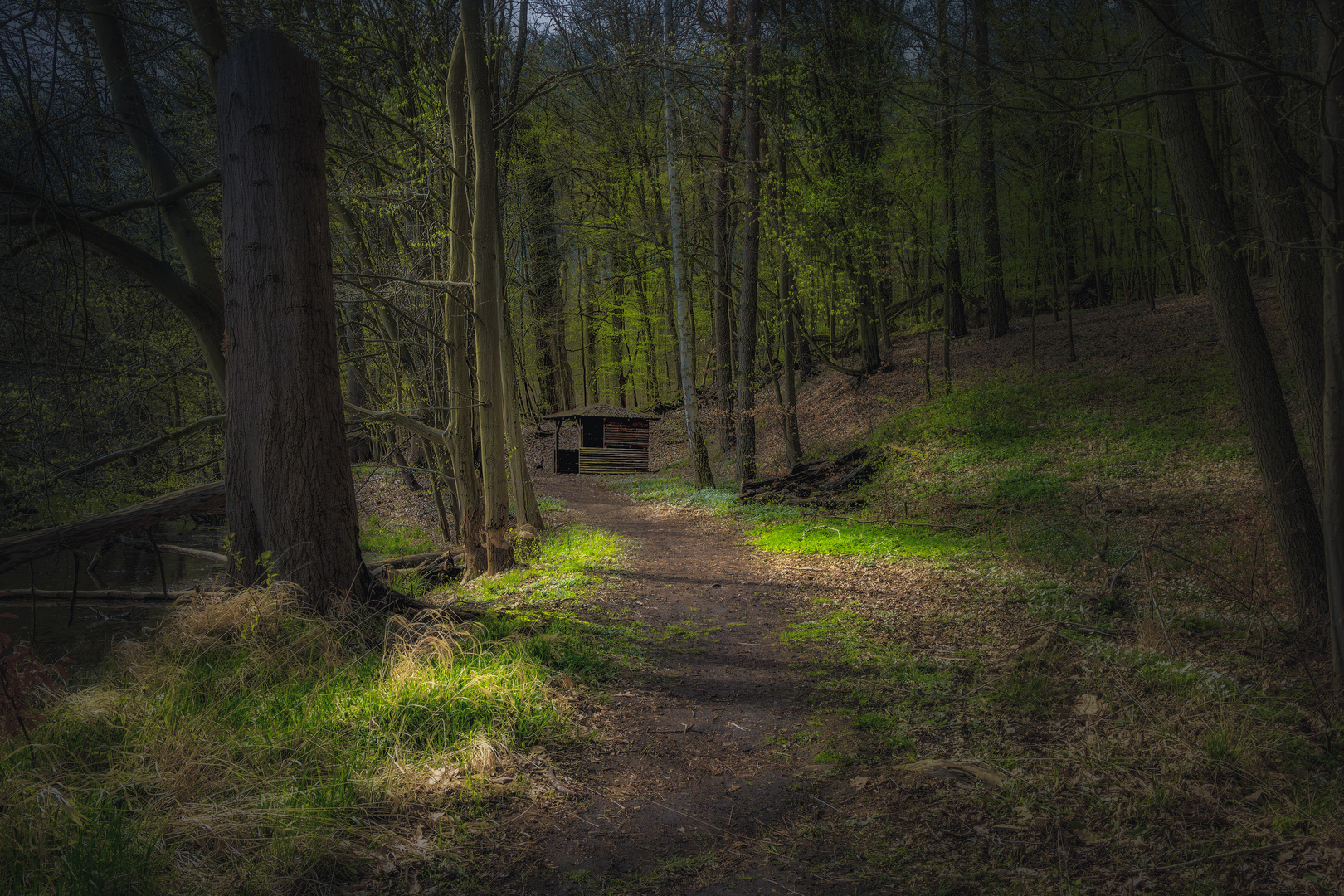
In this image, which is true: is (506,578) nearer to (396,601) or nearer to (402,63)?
(396,601)

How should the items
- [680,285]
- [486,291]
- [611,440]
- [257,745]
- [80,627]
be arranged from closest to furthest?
1. [257,745]
2. [80,627]
3. [486,291]
4. [680,285]
5. [611,440]

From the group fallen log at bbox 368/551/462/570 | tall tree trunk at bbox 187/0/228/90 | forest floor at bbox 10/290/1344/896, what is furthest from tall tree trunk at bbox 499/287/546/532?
tall tree trunk at bbox 187/0/228/90

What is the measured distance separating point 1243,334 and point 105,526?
24.9 ft

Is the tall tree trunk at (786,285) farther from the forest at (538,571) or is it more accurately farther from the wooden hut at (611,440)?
the wooden hut at (611,440)

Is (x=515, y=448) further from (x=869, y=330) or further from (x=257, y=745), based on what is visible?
(x=869, y=330)

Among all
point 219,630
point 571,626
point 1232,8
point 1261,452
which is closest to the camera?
point 219,630

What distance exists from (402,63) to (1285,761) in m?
12.1

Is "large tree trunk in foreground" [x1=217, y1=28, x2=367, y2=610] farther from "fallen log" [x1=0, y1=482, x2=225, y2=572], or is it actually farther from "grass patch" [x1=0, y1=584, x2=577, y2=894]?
"fallen log" [x1=0, y1=482, x2=225, y2=572]

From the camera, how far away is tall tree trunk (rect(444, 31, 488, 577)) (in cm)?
879

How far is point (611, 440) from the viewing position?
76.9ft

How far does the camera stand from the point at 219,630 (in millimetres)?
4094

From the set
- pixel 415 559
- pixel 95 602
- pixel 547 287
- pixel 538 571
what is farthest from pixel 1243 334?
pixel 547 287

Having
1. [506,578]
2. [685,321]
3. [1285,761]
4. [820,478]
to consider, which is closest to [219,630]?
[506,578]

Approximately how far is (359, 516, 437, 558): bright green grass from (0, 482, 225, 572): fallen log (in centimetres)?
694
